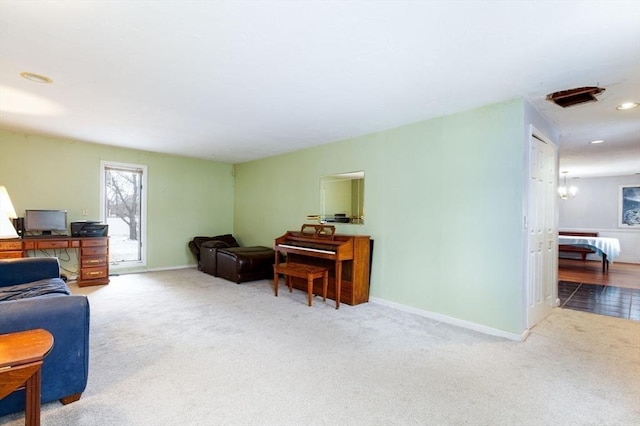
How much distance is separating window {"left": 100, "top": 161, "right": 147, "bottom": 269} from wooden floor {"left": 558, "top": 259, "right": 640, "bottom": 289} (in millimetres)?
8176

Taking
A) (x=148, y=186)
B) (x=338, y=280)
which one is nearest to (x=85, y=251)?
(x=148, y=186)

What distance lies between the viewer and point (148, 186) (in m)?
6.17

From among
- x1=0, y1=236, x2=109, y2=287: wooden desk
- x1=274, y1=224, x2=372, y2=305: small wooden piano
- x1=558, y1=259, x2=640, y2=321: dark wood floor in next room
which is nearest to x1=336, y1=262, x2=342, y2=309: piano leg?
x1=274, y1=224, x2=372, y2=305: small wooden piano

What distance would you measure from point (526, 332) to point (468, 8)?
2.96 m

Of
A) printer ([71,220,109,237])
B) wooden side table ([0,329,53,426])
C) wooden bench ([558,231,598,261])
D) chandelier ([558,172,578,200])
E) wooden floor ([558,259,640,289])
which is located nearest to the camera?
wooden side table ([0,329,53,426])

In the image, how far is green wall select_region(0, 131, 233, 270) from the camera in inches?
195

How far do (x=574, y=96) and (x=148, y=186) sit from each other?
6656 mm

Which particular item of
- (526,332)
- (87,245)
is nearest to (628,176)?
(526,332)

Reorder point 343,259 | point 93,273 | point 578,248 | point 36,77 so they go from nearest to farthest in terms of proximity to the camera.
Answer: point 36,77 < point 343,259 < point 93,273 < point 578,248

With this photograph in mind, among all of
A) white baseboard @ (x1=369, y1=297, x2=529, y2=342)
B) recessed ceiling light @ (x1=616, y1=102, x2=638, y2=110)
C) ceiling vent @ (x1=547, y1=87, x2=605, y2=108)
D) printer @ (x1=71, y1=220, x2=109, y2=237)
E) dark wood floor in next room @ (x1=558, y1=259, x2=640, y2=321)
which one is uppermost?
recessed ceiling light @ (x1=616, y1=102, x2=638, y2=110)

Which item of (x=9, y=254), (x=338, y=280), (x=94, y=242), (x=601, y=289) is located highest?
(x=94, y=242)

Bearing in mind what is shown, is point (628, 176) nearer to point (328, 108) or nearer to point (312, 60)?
point (328, 108)

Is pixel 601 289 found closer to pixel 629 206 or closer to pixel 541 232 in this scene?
pixel 541 232

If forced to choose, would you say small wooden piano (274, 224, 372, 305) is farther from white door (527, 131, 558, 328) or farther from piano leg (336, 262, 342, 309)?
white door (527, 131, 558, 328)
